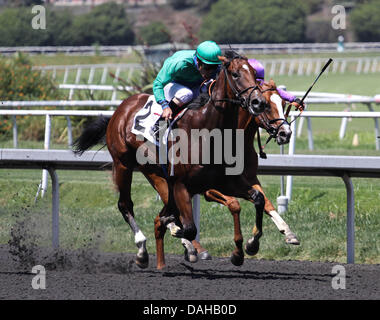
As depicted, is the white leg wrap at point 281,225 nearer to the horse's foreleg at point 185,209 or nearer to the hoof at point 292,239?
the hoof at point 292,239

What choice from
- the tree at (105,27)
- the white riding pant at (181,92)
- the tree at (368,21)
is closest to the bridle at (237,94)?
the white riding pant at (181,92)

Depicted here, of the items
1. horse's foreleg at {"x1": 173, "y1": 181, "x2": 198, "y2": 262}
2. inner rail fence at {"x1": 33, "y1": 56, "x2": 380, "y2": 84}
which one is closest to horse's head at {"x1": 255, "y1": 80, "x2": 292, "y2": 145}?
horse's foreleg at {"x1": 173, "y1": 181, "x2": 198, "y2": 262}

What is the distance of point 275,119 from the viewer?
568 cm

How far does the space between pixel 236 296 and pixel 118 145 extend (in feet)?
6.58

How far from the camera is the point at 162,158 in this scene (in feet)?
20.8

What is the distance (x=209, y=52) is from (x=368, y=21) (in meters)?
47.0

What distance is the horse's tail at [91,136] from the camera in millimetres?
7223

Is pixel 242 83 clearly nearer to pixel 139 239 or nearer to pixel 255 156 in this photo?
pixel 255 156

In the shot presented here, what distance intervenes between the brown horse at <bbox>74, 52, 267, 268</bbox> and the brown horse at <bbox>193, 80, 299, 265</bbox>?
6cm

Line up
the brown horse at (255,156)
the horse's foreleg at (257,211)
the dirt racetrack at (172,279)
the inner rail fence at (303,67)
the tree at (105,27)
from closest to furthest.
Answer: the dirt racetrack at (172,279)
the brown horse at (255,156)
the horse's foreleg at (257,211)
the inner rail fence at (303,67)
the tree at (105,27)

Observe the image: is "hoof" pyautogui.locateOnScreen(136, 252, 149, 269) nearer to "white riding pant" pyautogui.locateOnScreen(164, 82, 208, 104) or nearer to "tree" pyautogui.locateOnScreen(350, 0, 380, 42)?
"white riding pant" pyautogui.locateOnScreen(164, 82, 208, 104)

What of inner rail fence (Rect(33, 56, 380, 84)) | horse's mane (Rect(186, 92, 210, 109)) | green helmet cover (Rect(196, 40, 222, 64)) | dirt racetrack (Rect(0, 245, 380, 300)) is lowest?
dirt racetrack (Rect(0, 245, 380, 300))

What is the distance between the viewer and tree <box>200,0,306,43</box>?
47750 mm

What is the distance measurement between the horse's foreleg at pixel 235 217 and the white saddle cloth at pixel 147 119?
582 millimetres
